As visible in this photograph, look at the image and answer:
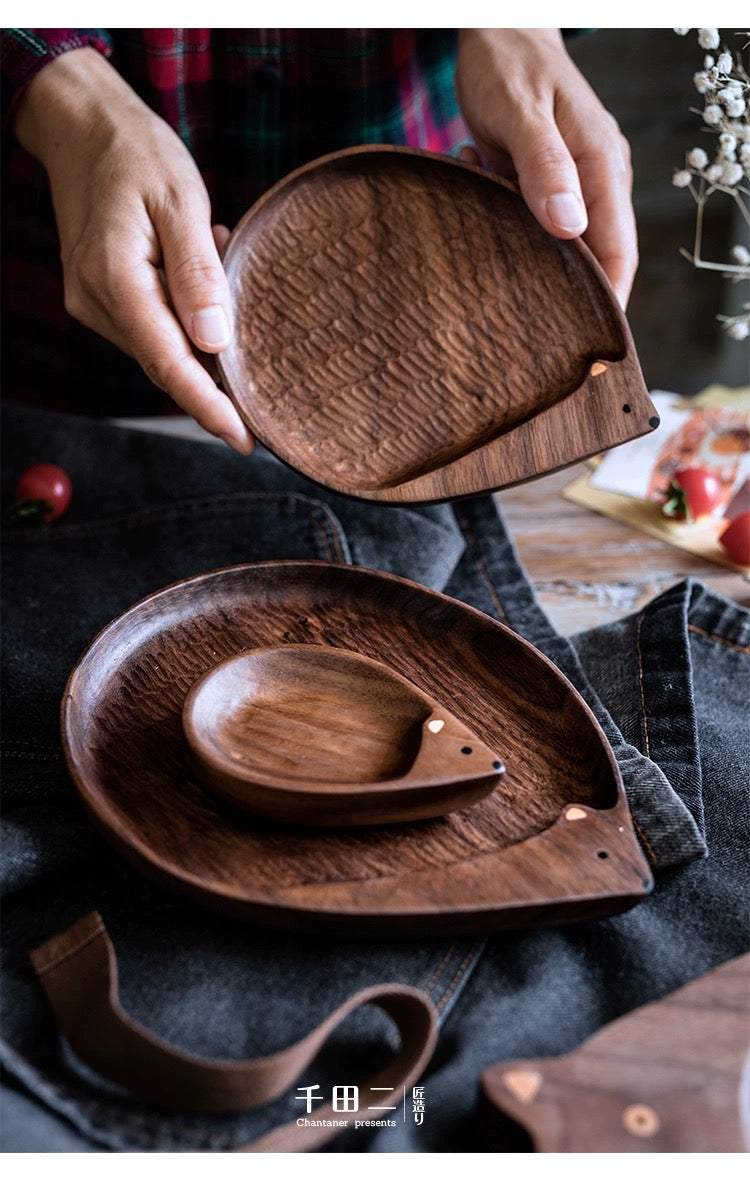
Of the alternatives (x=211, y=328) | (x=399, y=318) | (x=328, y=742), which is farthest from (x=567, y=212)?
(x=328, y=742)

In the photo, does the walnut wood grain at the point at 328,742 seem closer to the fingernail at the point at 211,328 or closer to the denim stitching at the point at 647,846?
the denim stitching at the point at 647,846

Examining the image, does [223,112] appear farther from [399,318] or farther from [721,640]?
[721,640]

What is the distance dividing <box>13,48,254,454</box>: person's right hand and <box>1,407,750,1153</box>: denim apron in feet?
0.54

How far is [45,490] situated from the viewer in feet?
2.88

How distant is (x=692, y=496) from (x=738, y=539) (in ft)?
0.23

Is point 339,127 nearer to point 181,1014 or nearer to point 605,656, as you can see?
point 605,656

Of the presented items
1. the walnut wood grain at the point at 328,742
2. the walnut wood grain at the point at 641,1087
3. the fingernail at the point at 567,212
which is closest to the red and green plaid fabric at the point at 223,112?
the fingernail at the point at 567,212

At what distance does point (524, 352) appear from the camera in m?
0.73

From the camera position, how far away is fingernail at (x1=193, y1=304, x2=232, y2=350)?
0.70 m

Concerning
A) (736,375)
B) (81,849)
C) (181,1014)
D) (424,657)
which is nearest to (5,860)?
(81,849)

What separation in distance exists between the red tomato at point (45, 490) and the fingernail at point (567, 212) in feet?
1.55

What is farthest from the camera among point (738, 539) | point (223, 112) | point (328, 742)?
point (223, 112)

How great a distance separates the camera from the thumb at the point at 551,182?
71 centimetres

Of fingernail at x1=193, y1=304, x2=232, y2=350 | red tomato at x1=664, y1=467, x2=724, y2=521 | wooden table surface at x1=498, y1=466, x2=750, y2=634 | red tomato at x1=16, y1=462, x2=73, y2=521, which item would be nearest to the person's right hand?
fingernail at x1=193, y1=304, x2=232, y2=350
